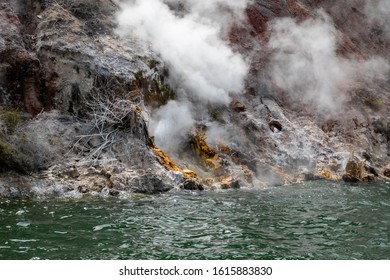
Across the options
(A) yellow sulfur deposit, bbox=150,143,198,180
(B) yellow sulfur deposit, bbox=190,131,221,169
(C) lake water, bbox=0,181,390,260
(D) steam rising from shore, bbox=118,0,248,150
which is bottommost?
(C) lake water, bbox=0,181,390,260

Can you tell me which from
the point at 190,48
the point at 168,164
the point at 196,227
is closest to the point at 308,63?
the point at 190,48

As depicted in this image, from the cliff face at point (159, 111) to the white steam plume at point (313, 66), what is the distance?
67mm

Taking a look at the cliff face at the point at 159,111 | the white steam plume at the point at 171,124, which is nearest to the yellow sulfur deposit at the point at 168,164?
the cliff face at the point at 159,111

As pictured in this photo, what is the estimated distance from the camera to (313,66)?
2197 centimetres

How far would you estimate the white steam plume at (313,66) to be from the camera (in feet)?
67.9

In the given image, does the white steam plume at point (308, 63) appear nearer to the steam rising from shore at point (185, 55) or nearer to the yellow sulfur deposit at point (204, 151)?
the steam rising from shore at point (185, 55)

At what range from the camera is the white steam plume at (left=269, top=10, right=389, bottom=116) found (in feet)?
67.9

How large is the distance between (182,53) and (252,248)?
37.0 feet

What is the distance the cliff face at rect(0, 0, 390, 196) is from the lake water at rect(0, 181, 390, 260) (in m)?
1.60

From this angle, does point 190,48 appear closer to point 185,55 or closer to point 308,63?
point 185,55

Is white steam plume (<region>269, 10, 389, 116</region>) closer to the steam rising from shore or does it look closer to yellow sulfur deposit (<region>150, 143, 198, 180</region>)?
the steam rising from shore

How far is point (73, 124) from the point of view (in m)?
13.3

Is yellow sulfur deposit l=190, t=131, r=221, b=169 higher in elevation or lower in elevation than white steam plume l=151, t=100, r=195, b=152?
lower

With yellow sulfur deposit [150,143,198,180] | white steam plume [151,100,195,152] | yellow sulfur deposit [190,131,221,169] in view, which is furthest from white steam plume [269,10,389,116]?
yellow sulfur deposit [150,143,198,180]
